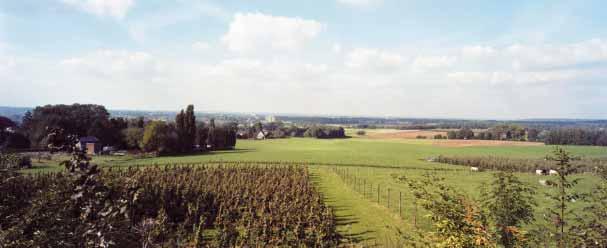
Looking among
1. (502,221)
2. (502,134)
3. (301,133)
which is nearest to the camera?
(502,221)

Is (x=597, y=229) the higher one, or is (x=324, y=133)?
(x=597, y=229)

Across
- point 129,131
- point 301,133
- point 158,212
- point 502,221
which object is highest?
point 502,221

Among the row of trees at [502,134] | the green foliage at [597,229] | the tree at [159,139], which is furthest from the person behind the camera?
the row of trees at [502,134]

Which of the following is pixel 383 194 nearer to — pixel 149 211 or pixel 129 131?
pixel 149 211

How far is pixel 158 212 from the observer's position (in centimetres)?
1672

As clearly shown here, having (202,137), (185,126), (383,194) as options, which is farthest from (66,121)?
(383,194)

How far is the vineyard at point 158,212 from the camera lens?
407 cm

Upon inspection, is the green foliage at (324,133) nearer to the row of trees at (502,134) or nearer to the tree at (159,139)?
the row of trees at (502,134)

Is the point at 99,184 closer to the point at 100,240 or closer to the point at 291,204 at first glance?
the point at 100,240

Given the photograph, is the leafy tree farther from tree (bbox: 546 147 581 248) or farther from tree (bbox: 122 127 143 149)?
tree (bbox: 546 147 581 248)

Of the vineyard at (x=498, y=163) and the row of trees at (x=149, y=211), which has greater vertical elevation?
the row of trees at (x=149, y=211)

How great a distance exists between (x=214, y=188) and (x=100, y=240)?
22.9 m

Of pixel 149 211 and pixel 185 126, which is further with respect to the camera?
pixel 185 126

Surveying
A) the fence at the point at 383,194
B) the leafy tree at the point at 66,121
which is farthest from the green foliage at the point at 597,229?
the leafy tree at the point at 66,121
